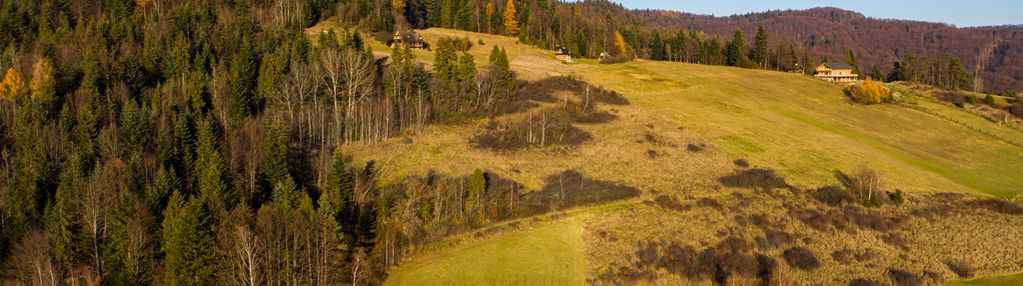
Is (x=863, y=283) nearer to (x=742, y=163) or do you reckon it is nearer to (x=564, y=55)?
(x=742, y=163)

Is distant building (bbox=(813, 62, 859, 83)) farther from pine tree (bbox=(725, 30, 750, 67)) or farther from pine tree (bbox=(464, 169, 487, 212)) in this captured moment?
pine tree (bbox=(464, 169, 487, 212))

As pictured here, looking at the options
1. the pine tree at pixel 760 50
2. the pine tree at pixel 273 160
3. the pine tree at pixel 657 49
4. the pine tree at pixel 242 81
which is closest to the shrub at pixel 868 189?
the pine tree at pixel 273 160

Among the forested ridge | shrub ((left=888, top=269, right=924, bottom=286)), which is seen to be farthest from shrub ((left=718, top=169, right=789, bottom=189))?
shrub ((left=888, top=269, right=924, bottom=286))

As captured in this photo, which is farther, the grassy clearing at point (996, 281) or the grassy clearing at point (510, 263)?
the grassy clearing at point (510, 263)

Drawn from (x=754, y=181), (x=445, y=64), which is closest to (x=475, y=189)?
(x=754, y=181)

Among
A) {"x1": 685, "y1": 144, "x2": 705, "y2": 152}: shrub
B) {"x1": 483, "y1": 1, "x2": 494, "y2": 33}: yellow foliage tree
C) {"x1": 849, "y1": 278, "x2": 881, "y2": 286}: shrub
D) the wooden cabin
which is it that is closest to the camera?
{"x1": 849, "y1": 278, "x2": 881, "y2": 286}: shrub

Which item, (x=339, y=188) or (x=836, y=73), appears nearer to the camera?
(x=339, y=188)

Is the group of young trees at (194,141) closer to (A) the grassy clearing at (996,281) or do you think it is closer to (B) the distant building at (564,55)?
(B) the distant building at (564,55)
